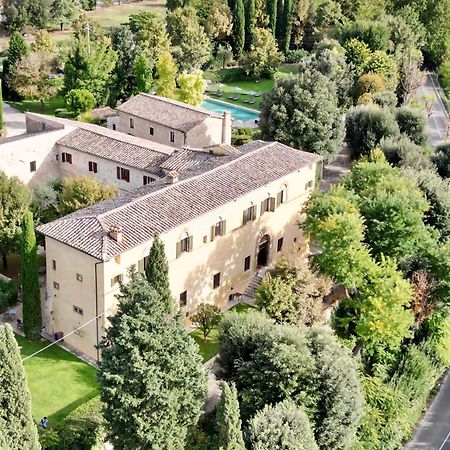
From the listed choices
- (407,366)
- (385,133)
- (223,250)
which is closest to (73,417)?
(223,250)

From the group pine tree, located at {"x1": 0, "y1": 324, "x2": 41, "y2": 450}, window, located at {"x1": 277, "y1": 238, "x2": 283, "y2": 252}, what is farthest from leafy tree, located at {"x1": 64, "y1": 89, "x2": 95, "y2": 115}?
pine tree, located at {"x1": 0, "y1": 324, "x2": 41, "y2": 450}

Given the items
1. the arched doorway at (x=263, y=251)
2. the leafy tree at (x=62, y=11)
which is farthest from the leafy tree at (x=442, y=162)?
the leafy tree at (x=62, y=11)

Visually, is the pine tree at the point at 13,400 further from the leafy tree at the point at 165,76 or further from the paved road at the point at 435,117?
the paved road at the point at 435,117

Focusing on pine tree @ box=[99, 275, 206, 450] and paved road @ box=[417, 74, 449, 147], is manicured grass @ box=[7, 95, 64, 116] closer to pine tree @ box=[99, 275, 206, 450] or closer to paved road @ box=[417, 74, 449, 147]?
paved road @ box=[417, 74, 449, 147]

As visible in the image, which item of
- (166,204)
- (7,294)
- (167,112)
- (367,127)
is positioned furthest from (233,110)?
(7,294)

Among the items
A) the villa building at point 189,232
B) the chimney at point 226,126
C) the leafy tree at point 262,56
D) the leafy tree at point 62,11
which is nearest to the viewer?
the villa building at point 189,232
